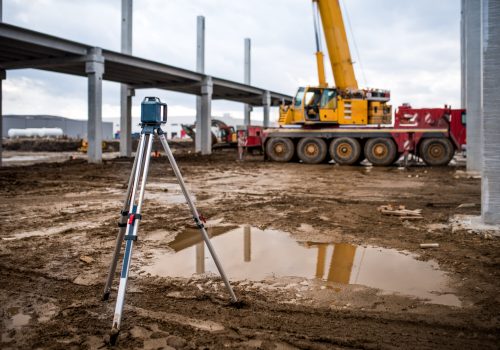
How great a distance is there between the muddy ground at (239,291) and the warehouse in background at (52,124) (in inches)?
2091

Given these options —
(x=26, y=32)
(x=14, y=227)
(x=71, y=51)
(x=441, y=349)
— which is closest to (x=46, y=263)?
(x=14, y=227)

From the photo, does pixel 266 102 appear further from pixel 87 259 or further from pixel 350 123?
pixel 87 259

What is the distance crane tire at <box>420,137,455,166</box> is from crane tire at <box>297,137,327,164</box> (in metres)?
4.46

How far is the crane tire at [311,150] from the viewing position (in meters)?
21.8

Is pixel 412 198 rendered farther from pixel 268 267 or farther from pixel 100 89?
pixel 100 89

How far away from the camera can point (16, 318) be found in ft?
12.0

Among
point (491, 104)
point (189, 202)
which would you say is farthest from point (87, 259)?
point (491, 104)

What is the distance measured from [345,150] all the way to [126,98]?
1488cm

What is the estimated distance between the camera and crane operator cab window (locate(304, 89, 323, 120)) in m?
21.3

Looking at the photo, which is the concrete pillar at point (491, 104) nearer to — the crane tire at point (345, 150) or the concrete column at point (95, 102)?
the crane tire at point (345, 150)

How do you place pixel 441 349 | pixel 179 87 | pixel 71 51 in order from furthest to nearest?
1. pixel 179 87
2. pixel 71 51
3. pixel 441 349

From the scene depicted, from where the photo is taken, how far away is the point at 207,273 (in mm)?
4926

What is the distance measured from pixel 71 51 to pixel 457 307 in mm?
19552

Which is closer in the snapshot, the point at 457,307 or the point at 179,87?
the point at 457,307
